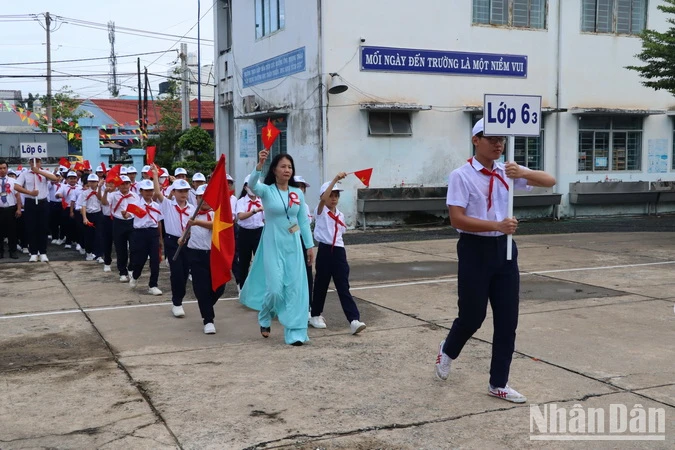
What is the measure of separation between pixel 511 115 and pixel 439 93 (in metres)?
14.9

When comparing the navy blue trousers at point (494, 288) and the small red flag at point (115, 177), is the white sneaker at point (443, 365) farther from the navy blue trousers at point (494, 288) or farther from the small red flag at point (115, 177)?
the small red flag at point (115, 177)

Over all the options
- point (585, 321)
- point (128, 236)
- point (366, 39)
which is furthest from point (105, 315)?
point (366, 39)

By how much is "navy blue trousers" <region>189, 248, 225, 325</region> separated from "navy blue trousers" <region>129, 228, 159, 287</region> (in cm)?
254

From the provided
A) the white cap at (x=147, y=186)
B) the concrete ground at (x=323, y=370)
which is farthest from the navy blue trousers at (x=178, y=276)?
the white cap at (x=147, y=186)

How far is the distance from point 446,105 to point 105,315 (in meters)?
13.3

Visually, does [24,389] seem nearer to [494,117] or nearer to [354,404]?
[354,404]

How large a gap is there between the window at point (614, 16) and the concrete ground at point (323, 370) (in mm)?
13324

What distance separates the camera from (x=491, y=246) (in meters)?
5.34

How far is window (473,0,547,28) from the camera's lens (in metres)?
20.7

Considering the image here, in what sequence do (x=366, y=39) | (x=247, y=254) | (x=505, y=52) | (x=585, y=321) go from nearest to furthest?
(x=585, y=321)
(x=247, y=254)
(x=366, y=39)
(x=505, y=52)

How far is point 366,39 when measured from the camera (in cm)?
1916

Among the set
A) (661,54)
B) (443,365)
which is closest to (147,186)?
(443,365)

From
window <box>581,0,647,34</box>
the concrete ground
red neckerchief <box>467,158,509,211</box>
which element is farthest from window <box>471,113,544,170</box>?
red neckerchief <box>467,158,509,211</box>

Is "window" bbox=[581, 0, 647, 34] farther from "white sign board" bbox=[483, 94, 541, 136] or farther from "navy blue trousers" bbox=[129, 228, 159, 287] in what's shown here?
"white sign board" bbox=[483, 94, 541, 136]
